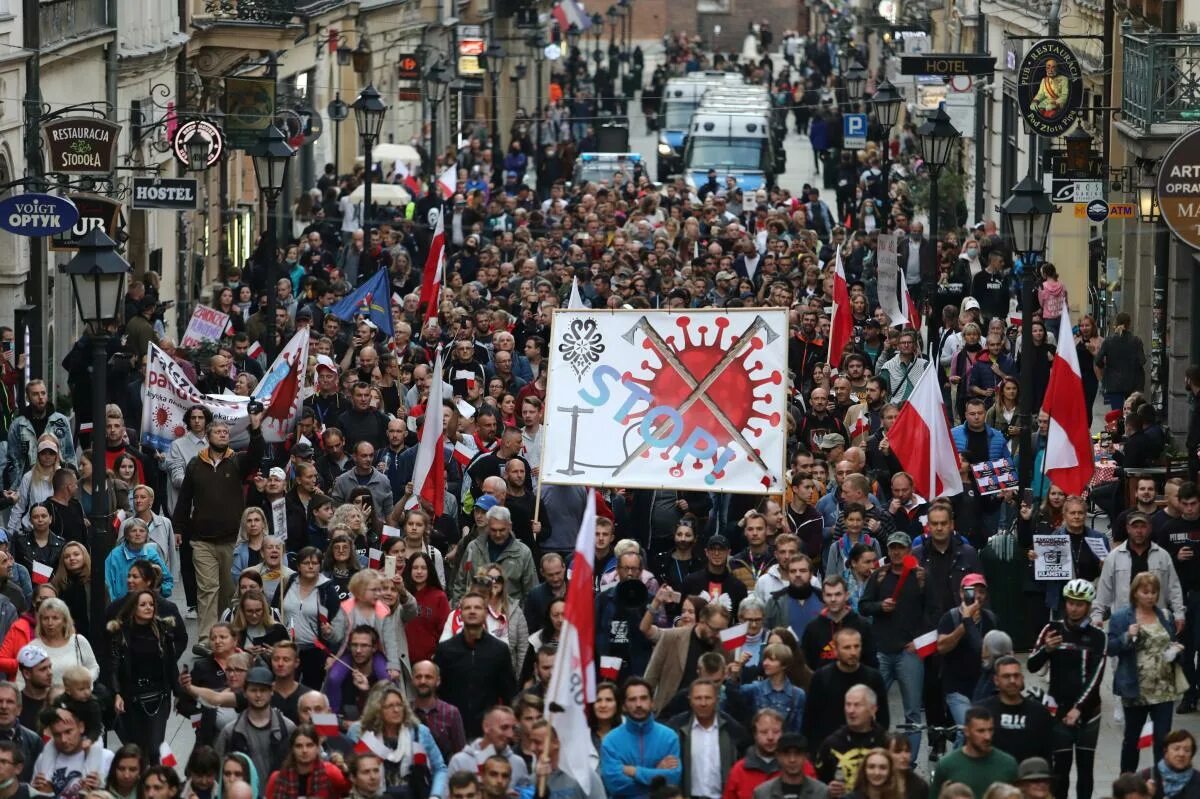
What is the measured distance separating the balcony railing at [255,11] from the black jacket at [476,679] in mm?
26927

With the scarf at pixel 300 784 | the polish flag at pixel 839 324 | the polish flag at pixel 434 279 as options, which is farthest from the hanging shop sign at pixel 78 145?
the scarf at pixel 300 784

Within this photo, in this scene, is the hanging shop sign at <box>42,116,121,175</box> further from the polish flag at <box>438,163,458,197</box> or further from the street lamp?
the polish flag at <box>438,163,458,197</box>

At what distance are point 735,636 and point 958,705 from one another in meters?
1.33

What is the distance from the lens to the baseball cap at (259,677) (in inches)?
551

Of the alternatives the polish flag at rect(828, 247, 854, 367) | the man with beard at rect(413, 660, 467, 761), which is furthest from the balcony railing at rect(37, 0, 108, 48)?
the man with beard at rect(413, 660, 467, 761)

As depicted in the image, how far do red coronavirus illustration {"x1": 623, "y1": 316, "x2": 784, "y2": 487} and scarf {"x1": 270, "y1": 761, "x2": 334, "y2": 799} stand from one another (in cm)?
577

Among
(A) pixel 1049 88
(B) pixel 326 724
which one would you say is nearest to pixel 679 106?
(A) pixel 1049 88

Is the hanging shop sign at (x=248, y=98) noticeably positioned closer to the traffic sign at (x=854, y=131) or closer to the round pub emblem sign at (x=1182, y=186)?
the traffic sign at (x=854, y=131)

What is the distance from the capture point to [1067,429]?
19.7 meters

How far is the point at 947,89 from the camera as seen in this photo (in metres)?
49.5

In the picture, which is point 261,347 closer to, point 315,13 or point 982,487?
point 982,487

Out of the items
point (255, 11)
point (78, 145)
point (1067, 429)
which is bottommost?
→ point (1067, 429)

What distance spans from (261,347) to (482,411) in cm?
566

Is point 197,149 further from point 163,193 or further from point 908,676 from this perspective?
point 908,676
